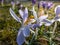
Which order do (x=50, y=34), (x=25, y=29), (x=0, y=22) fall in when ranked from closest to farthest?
(x=25, y=29), (x=50, y=34), (x=0, y=22)

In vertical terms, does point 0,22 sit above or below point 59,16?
below

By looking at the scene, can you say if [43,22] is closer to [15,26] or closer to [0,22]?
[15,26]

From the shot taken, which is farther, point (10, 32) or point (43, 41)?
point (10, 32)

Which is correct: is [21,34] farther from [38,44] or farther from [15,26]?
[15,26]

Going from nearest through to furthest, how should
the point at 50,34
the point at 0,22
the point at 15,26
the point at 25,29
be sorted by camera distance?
the point at 25,29 → the point at 50,34 → the point at 15,26 → the point at 0,22

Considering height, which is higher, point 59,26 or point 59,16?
point 59,16

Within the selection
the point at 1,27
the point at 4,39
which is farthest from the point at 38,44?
the point at 1,27

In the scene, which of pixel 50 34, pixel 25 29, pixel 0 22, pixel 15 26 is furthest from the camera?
pixel 0 22

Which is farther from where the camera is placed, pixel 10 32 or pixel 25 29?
pixel 10 32

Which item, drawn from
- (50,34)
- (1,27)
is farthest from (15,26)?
(50,34)
